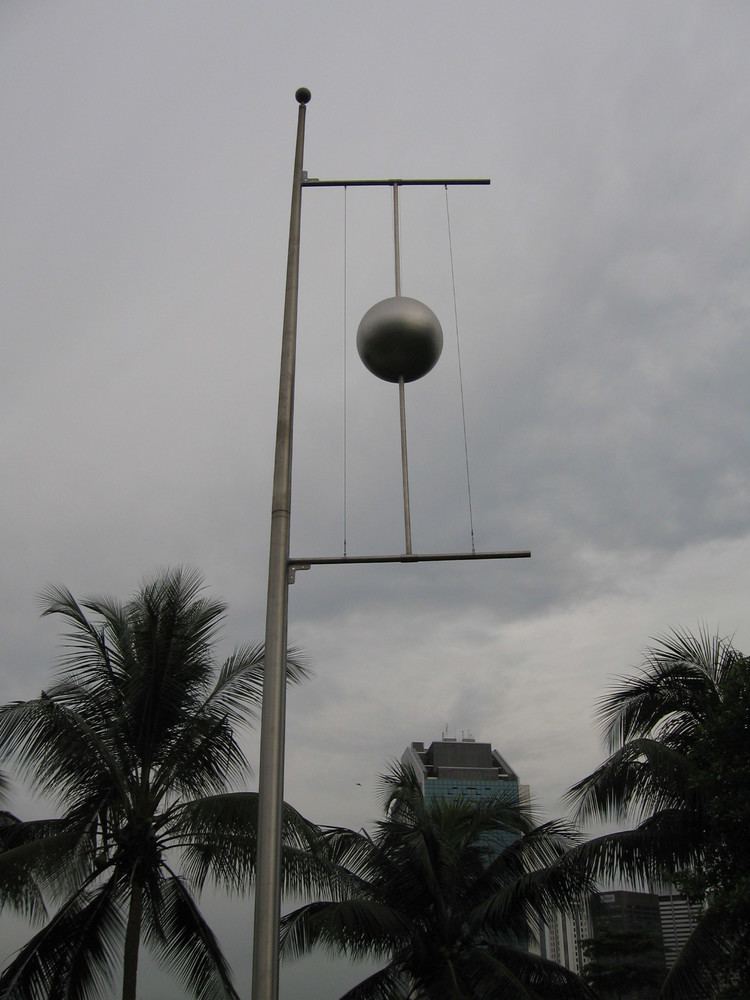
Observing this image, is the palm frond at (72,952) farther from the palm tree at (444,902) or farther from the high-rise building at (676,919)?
the high-rise building at (676,919)

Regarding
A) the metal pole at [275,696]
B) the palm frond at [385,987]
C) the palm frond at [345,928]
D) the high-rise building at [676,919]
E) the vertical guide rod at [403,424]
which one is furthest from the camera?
the palm frond at [385,987]

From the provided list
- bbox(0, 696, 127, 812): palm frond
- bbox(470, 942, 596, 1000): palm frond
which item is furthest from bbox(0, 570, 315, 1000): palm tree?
bbox(470, 942, 596, 1000): palm frond

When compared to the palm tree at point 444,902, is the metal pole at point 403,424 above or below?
above

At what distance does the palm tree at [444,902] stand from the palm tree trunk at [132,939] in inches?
155

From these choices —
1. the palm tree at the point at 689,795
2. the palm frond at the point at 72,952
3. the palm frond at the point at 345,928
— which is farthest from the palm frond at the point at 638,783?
the palm frond at the point at 72,952

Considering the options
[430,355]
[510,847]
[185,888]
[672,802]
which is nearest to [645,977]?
[510,847]

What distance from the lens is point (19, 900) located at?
44.4 ft

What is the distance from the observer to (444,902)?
19.0 metres

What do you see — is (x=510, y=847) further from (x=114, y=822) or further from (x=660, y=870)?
(x=114, y=822)

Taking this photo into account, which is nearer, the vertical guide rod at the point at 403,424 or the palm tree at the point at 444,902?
the vertical guide rod at the point at 403,424

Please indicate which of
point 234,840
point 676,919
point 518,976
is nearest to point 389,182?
point 234,840

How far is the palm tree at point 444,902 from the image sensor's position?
669 inches

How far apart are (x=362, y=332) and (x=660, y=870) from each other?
1211 centimetres

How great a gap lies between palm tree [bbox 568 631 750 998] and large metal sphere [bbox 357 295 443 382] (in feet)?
26.6
